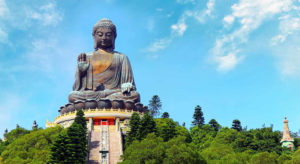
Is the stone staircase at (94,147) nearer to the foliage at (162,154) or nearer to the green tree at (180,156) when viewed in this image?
the foliage at (162,154)

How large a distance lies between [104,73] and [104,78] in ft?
1.62

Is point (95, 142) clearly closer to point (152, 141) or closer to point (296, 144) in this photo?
point (152, 141)

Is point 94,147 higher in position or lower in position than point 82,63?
lower

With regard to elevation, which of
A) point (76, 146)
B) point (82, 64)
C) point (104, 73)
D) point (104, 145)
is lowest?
point (76, 146)

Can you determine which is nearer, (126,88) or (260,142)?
(260,142)

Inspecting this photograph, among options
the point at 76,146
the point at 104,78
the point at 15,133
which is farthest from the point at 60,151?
the point at 104,78

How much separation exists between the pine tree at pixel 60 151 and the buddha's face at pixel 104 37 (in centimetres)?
1691

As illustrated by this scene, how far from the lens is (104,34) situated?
3644cm

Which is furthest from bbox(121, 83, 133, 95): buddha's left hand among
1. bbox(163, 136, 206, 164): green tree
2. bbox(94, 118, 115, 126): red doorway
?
bbox(163, 136, 206, 164): green tree

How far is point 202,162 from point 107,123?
43.0ft

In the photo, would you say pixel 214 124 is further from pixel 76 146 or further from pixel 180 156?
pixel 180 156

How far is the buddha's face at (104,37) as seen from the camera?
3641cm

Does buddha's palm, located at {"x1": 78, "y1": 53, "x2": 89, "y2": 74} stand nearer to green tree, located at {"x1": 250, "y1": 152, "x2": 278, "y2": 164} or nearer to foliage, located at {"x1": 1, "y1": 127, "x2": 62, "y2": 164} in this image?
foliage, located at {"x1": 1, "y1": 127, "x2": 62, "y2": 164}

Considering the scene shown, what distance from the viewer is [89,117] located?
29875 millimetres
